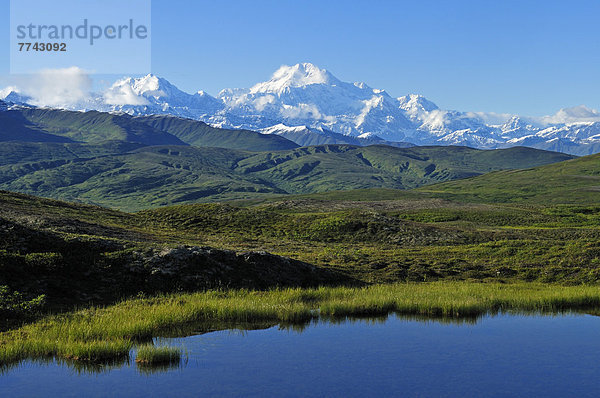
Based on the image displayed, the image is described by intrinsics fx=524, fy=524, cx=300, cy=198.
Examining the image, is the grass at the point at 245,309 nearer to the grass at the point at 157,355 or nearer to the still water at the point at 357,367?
the grass at the point at 157,355

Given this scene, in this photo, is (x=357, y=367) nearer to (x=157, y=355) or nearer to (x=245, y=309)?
(x=157, y=355)

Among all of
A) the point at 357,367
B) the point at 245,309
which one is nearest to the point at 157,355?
the point at 357,367

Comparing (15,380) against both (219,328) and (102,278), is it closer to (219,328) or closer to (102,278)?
(219,328)

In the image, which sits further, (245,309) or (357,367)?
(245,309)

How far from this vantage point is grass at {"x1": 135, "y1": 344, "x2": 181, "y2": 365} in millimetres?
17234

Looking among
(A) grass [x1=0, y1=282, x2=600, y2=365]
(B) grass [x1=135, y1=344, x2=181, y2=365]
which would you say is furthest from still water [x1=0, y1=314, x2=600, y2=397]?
(A) grass [x1=0, y1=282, x2=600, y2=365]

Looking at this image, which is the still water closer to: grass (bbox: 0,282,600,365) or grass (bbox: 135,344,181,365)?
grass (bbox: 135,344,181,365)

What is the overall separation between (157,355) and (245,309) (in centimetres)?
725

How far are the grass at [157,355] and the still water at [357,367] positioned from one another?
33 cm

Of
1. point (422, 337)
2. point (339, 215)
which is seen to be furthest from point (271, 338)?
point (339, 215)

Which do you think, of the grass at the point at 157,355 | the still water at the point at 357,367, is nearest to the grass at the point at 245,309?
the grass at the point at 157,355

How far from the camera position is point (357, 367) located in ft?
56.4

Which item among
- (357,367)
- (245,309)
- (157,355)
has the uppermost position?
(245,309)

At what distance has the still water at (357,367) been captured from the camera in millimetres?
15031
